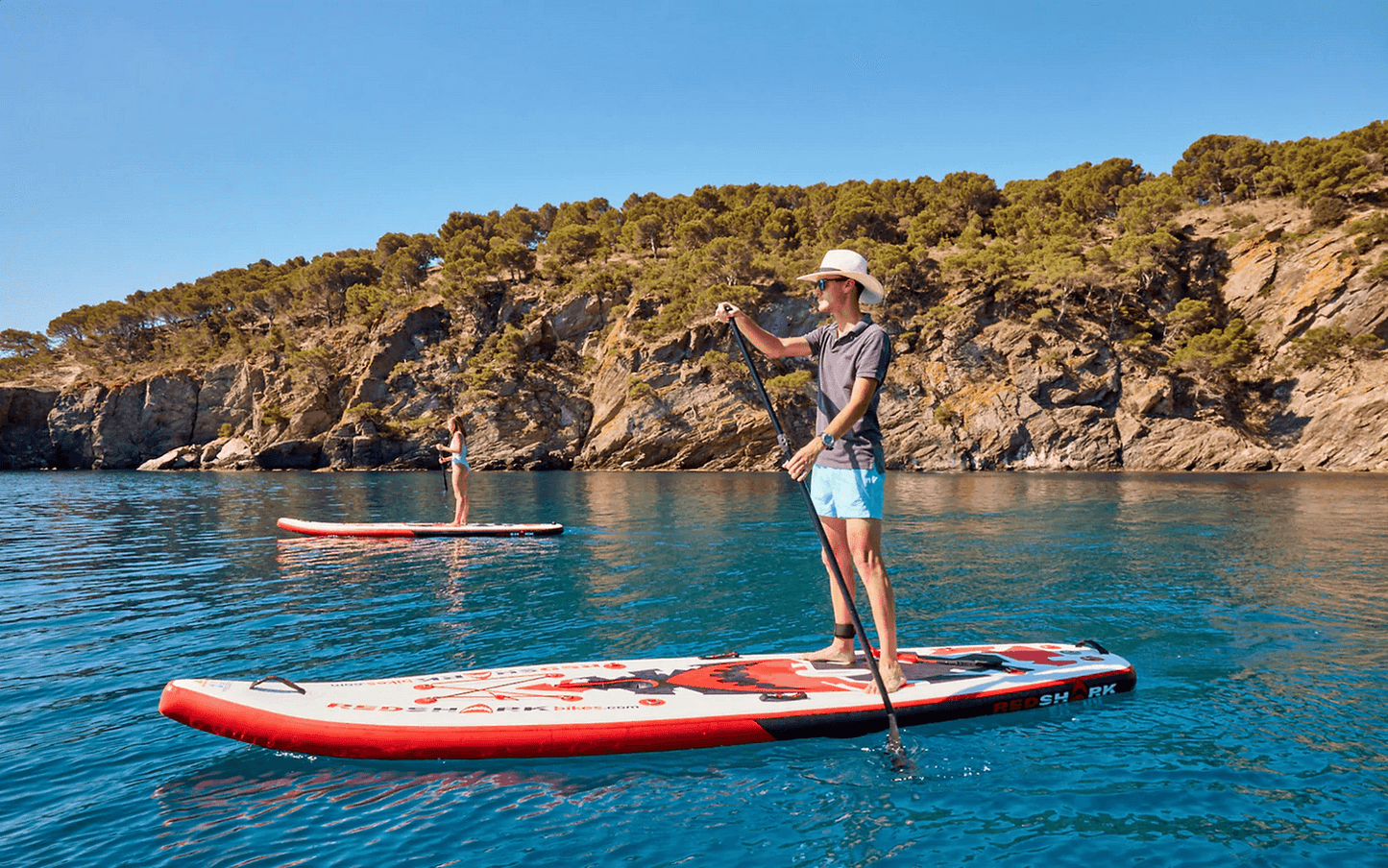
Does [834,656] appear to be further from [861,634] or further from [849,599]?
[861,634]

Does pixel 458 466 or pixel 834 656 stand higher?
pixel 458 466

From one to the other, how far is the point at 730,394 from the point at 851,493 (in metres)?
55.3

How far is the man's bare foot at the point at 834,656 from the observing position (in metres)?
6.16

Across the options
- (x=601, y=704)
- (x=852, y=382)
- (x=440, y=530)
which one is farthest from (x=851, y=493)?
(x=440, y=530)

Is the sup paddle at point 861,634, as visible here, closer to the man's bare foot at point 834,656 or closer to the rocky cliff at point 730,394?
the man's bare foot at point 834,656

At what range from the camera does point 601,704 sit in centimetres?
519

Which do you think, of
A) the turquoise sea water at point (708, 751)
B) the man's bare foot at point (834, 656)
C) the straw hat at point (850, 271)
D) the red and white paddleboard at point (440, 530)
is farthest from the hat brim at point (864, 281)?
the red and white paddleboard at point (440, 530)

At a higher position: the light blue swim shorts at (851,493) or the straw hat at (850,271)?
the straw hat at (850,271)

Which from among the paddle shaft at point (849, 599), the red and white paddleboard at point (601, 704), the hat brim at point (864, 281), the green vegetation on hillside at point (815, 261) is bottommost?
the red and white paddleboard at point (601, 704)

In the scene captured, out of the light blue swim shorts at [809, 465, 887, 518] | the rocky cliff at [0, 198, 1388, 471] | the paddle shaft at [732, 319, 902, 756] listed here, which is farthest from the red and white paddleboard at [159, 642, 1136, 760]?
the rocky cliff at [0, 198, 1388, 471]

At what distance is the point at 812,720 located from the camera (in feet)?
16.9

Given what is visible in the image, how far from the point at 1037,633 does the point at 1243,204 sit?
257 feet

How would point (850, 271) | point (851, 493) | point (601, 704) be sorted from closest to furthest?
point (601, 704), point (851, 493), point (850, 271)

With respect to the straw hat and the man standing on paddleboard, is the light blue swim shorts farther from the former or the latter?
the straw hat
